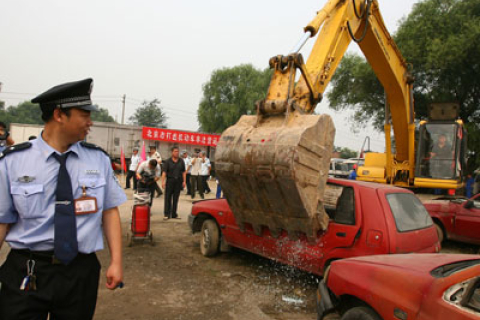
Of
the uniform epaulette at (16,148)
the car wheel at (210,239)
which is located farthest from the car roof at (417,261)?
the car wheel at (210,239)

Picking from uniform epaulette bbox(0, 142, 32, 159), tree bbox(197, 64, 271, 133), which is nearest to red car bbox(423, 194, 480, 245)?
uniform epaulette bbox(0, 142, 32, 159)

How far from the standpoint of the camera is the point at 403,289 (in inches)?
87.7

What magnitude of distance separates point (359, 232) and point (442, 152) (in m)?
6.83

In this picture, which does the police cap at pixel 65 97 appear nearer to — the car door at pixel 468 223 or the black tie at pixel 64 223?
the black tie at pixel 64 223

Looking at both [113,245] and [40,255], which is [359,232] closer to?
[113,245]

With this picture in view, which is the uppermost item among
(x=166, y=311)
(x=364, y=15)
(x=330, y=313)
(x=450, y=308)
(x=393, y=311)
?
(x=364, y=15)

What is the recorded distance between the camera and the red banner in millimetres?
25453

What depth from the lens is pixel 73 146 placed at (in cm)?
206

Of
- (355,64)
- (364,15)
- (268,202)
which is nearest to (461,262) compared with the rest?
(268,202)

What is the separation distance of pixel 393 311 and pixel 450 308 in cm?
41

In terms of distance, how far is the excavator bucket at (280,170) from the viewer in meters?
3.97

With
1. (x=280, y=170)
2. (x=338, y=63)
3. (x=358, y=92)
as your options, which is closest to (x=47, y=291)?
→ (x=280, y=170)

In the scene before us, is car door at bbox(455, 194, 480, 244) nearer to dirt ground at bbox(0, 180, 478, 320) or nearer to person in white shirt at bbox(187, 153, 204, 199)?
dirt ground at bbox(0, 180, 478, 320)

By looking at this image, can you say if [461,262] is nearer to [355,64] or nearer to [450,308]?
[450,308]
